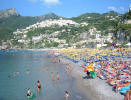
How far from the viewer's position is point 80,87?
17.0 metres

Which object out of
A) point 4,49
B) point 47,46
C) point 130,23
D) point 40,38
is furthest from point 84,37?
point 4,49

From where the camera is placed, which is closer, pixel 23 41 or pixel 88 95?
pixel 88 95

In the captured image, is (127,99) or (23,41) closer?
(127,99)

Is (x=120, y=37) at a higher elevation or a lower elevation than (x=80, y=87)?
higher

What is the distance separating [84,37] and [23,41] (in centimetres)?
7309

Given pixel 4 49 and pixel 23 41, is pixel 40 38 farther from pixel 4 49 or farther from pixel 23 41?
pixel 4 49

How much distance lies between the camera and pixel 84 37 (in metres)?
132

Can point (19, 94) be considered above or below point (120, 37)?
below

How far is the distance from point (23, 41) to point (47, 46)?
41.2m

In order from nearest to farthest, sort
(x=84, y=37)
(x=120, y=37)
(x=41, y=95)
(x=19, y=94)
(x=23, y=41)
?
(x=41, y=95) → (x=19, y=94) → (x=120, y=37) → (x=84, y=37) → (x=23, y=41)

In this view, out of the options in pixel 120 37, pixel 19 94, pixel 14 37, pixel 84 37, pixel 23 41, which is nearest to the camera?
pixel 19 94

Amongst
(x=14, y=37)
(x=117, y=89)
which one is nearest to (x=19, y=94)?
(x=117, y=89)

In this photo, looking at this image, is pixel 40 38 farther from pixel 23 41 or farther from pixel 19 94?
pixel 19 94

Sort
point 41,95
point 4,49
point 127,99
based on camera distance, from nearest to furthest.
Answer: point 127,99 → point 41,95 → point 4,49
